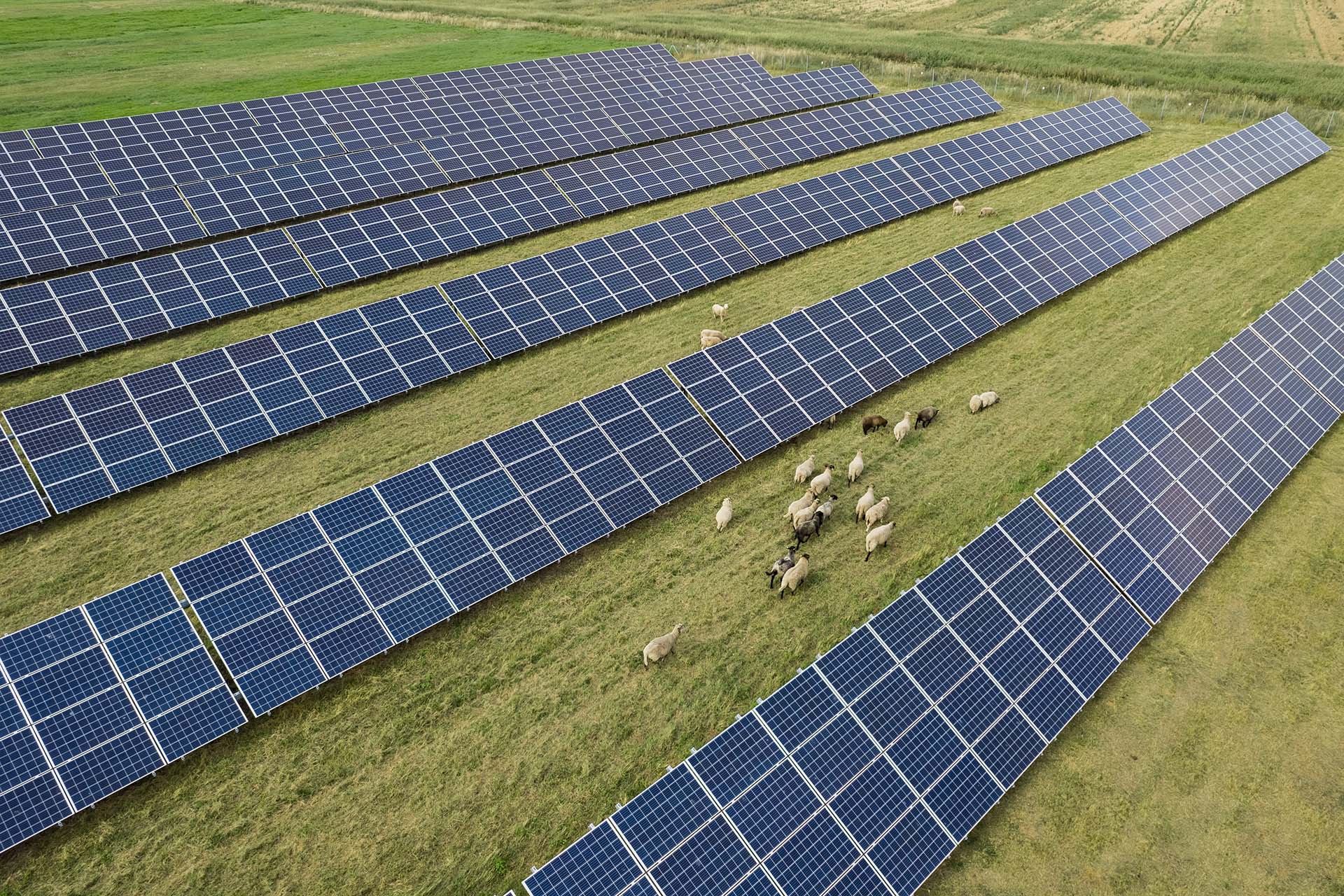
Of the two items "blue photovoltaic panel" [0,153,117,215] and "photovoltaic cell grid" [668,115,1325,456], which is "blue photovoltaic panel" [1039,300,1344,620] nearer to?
"photovoltaic cell grid" [668,115,1325,456]

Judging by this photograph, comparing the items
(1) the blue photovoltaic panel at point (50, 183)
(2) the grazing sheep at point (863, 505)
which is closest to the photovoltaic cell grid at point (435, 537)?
(2) the grazing sheep at point (863, 505)

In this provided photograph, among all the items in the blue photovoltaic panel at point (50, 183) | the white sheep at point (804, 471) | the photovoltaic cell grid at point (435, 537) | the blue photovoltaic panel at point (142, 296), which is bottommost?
the blue photovoltaic panel at point (50, 183)

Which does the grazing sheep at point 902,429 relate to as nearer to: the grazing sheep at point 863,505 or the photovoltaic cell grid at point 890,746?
the grazing sheep at point 863,505

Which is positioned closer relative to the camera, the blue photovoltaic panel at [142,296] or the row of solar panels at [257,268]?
the blue photovoltaic panel at [142,296]

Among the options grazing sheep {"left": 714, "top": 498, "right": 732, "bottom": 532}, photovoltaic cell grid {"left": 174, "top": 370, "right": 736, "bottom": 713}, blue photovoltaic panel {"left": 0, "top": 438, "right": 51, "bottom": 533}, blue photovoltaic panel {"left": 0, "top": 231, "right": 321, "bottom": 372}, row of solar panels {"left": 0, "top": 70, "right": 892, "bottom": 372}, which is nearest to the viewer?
A: photovoltaic cell grid {"left": 174, "top": 370, "right": 736, "bottom": 713}

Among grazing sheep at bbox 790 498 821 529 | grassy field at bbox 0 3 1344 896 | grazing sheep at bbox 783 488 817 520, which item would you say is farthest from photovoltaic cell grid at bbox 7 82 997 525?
grazing sheep at bbox 790 498 821 529

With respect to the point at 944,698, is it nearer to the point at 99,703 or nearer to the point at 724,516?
the point at 724,516

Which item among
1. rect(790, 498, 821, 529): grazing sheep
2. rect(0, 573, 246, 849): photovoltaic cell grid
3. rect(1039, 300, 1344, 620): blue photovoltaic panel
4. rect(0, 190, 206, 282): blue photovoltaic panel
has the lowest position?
rect(0, 190, 206, 282): blue photovoltaic panel
